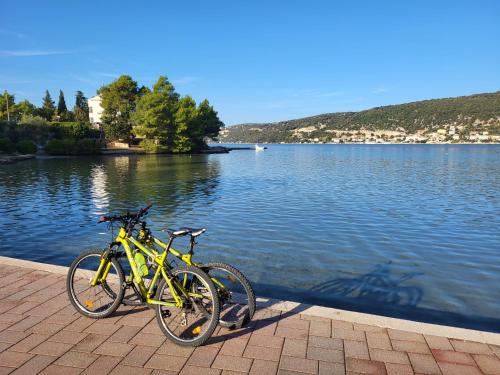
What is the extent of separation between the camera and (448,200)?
18.8m

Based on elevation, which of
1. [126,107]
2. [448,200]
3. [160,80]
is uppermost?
[160,80]

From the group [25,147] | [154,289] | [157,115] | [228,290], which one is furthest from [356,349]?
[157,115]

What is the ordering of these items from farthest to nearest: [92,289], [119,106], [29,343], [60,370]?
[119,106] < [92,289] < [29,343] < [60,370]

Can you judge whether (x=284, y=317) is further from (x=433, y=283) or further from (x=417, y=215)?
(x=417, y=215)

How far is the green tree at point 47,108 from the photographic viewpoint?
96.1m

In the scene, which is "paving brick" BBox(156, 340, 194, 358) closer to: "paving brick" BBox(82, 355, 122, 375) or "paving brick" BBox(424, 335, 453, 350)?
"paving brick" BBox(82, 355, 122, 375)

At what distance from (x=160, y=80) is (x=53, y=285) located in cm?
7339

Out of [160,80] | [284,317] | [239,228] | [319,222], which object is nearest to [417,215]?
[319,222]

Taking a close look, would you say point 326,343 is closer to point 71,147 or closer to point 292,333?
point 292,333

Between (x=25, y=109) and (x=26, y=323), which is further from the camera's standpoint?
(x=25, y=109)

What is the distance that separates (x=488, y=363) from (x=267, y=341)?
6.99 ft

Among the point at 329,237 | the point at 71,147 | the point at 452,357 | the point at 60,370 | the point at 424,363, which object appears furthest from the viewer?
the point at 71,147

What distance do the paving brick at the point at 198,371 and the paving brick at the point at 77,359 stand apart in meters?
0.92

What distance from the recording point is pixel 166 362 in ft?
12.1
